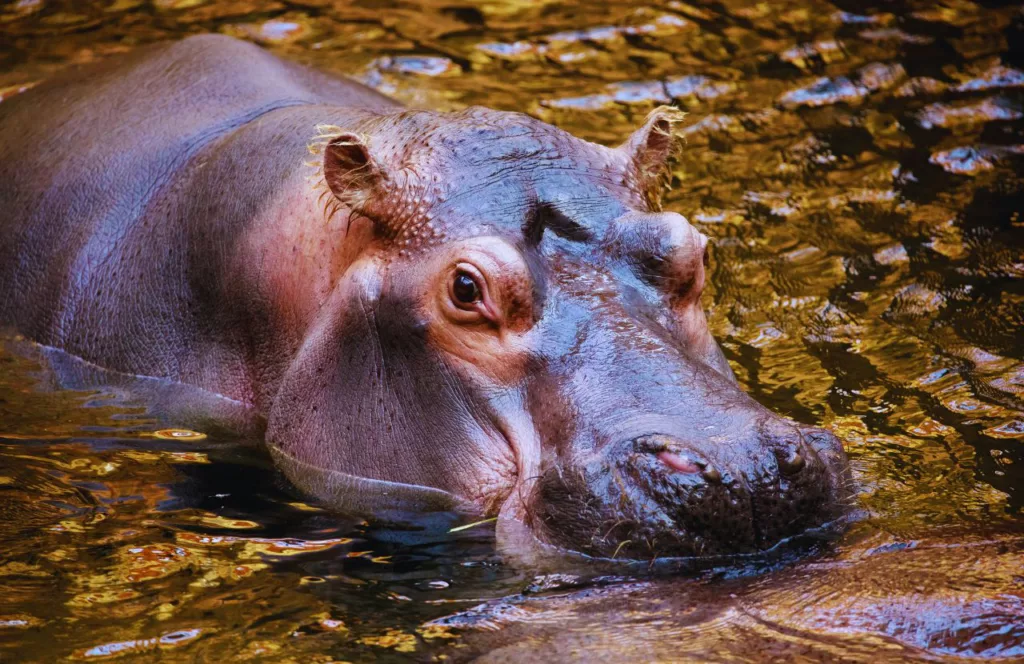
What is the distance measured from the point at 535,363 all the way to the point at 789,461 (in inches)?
35.8

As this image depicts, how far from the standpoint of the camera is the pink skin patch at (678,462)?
3965 mm

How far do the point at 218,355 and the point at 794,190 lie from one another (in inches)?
154

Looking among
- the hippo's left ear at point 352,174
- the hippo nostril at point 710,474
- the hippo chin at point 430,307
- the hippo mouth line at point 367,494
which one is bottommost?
the hippo mouth line at point 367,494

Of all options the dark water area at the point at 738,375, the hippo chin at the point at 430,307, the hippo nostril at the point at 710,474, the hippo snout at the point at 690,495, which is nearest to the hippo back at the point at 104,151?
the hippo chin at the point at 430,307

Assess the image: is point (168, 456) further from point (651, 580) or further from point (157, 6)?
point (157, 6)

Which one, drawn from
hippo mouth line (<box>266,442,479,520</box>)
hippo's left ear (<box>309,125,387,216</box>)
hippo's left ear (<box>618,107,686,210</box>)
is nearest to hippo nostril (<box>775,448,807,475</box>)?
hippo mouth line (<box>266,442,479,520</box>)

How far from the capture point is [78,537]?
461 cm

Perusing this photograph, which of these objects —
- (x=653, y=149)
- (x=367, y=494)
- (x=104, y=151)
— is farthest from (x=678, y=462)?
(x=104, y=151)

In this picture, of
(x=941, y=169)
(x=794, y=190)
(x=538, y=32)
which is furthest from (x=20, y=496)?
(x=538, y=32)

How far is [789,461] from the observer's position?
405cm

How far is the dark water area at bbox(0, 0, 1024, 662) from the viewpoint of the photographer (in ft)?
12.7

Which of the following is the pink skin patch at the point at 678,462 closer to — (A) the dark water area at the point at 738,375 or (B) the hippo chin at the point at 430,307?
(B) the hippo chin at the point at 430,307

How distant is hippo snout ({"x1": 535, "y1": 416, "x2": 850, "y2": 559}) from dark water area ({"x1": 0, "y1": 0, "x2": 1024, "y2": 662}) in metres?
0.12

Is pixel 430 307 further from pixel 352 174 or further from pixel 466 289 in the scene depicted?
pixel 352 174
